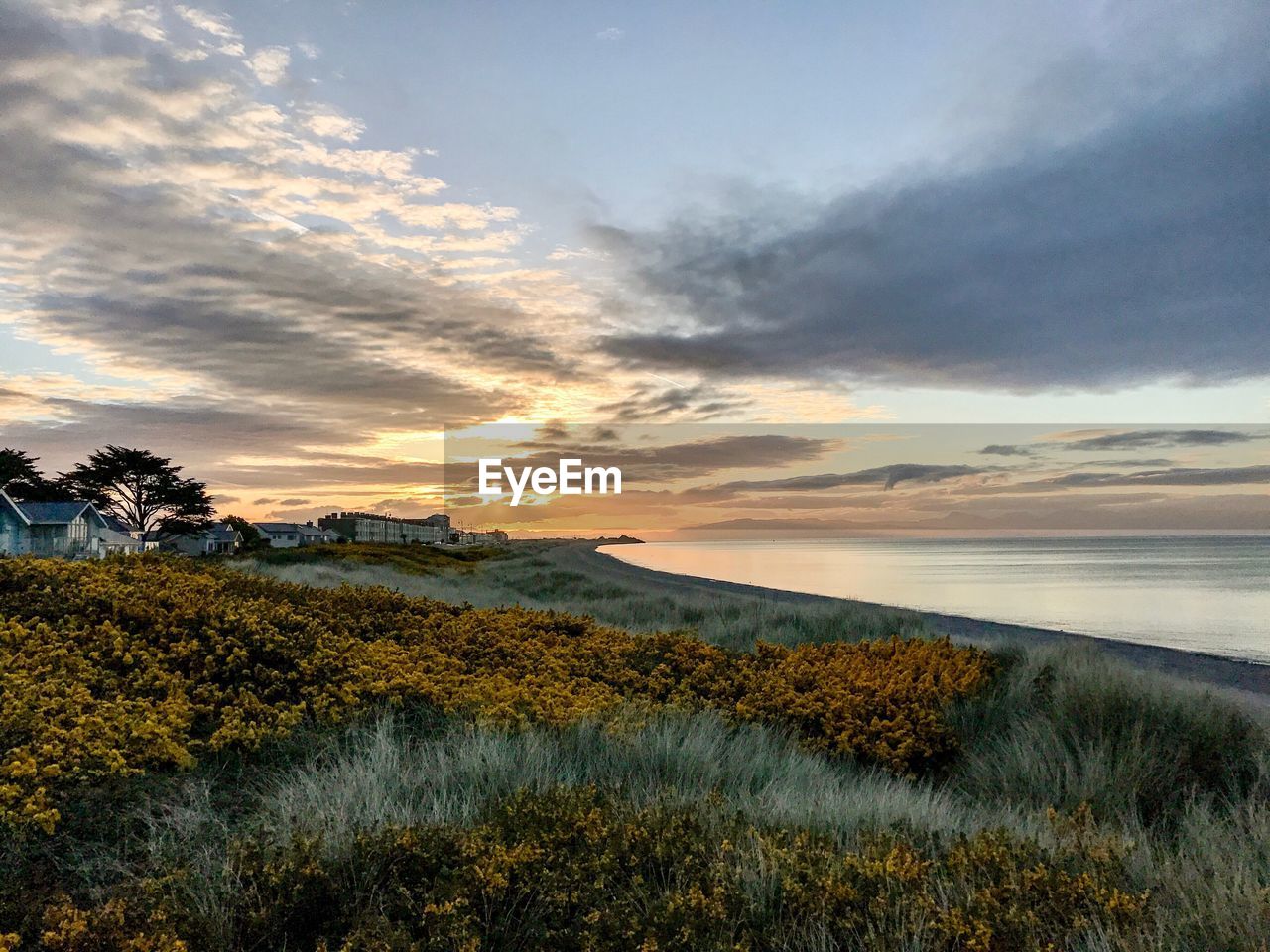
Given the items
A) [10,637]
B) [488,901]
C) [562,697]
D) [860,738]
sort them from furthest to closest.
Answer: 1. [860,738]
2. [562,697]
3. [10,637]
4. [488,901]

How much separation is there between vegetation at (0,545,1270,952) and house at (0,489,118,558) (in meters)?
42.3

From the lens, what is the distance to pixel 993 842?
3.86 meters

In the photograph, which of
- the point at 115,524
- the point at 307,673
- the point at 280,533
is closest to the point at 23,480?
the point at 115,524

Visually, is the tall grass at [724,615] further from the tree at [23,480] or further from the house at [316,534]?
the house at [316,534]

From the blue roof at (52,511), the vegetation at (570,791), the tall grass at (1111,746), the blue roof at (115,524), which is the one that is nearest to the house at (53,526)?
the blue roof at (52,511)

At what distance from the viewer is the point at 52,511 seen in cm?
5038

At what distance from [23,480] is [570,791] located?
67.5m

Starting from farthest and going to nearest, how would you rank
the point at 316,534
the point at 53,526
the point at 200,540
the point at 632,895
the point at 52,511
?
the point at 316,534 < the point at 200,540 < the point at 52,511 < the point at 53,526 < the point at 632,895

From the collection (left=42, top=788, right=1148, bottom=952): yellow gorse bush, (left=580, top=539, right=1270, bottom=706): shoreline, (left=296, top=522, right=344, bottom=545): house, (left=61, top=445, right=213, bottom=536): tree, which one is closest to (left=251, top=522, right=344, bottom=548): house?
(left=296, top=522, right=344, bottom=545): house

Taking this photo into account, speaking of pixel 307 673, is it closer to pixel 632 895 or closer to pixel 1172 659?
pixel 632 895

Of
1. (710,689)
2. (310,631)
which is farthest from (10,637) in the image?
(710,689)

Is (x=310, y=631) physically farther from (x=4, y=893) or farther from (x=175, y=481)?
(x=175, y=481)

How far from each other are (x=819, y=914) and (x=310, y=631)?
5535mm

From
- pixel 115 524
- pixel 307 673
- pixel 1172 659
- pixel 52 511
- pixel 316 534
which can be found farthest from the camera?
Result: pixel 316 534
